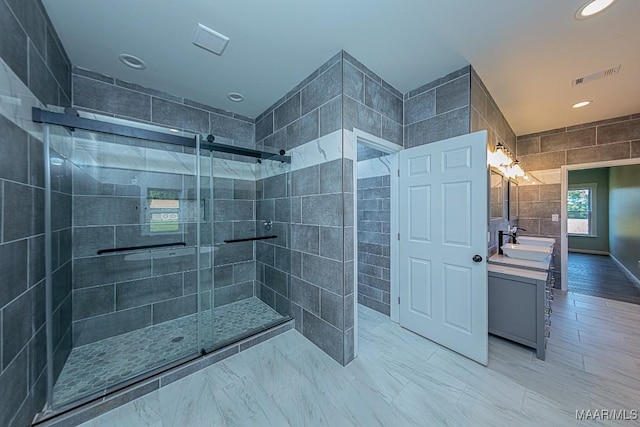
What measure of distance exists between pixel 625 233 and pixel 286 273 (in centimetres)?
737

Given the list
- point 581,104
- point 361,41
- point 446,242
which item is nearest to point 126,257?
point 361,41

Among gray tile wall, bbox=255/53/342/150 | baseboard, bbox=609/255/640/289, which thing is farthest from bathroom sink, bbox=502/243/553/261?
baseboard, bbox=609/255/640/289

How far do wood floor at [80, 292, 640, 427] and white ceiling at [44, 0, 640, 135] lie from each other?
267cm

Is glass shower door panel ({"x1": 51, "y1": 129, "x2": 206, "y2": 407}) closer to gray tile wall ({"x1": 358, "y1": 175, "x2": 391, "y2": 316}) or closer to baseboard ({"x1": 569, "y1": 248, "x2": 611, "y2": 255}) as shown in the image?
gray tile wall ({"x1": 358, "y1": 175, "x2": 391, "y2": 316})

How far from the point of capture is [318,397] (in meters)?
1.62

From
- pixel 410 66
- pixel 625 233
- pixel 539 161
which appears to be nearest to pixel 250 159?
pixel 410 66

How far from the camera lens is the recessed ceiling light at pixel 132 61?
6.45ft

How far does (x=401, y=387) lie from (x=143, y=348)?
90.6 inches

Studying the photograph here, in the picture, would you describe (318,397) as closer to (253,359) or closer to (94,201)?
(253,359)

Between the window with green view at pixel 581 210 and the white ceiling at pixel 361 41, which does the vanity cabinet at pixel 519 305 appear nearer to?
the white ceiling at pixel 361 41

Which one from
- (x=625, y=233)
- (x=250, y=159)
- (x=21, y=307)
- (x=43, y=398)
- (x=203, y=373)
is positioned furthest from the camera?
(x=625, y=233)


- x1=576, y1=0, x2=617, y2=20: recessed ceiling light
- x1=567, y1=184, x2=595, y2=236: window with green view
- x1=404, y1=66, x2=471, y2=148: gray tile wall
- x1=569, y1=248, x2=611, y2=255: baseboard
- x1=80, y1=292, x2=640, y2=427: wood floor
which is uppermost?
x1=576, y1=0, x2=617, y2=20: recessed ceiling light

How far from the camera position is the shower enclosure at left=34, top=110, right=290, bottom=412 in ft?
5.68

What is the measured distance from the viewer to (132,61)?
2.04 m
